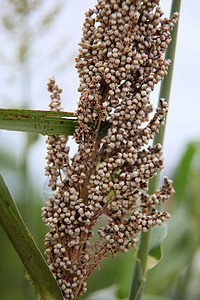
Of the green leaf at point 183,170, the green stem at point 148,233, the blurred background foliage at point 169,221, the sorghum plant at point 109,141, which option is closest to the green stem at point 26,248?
the sorghum plant at point 109,141

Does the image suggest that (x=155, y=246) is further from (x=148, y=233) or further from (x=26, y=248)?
(x=26, y=248)

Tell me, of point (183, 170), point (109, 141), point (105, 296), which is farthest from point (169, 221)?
point (109, 141)

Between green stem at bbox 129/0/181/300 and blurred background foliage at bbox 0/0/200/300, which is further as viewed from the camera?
blurred background foliage at bbox 0/0/200/300

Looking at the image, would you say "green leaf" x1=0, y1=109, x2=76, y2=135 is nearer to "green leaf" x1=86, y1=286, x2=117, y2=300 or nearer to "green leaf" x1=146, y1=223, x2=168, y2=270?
"green leaf" x1=146, y1=223, x2=168, y2=270

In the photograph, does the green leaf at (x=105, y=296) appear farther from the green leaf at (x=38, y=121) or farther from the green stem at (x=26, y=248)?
the green leaf at (x=38, y=121)

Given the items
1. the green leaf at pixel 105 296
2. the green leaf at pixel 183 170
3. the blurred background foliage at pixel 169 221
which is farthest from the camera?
the green leaf at pixel 183 170

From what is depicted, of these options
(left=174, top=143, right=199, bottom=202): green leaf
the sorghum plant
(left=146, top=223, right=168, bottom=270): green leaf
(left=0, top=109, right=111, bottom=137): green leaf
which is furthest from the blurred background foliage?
(left=0, top=109, right=111, bottom=137): green leaf
